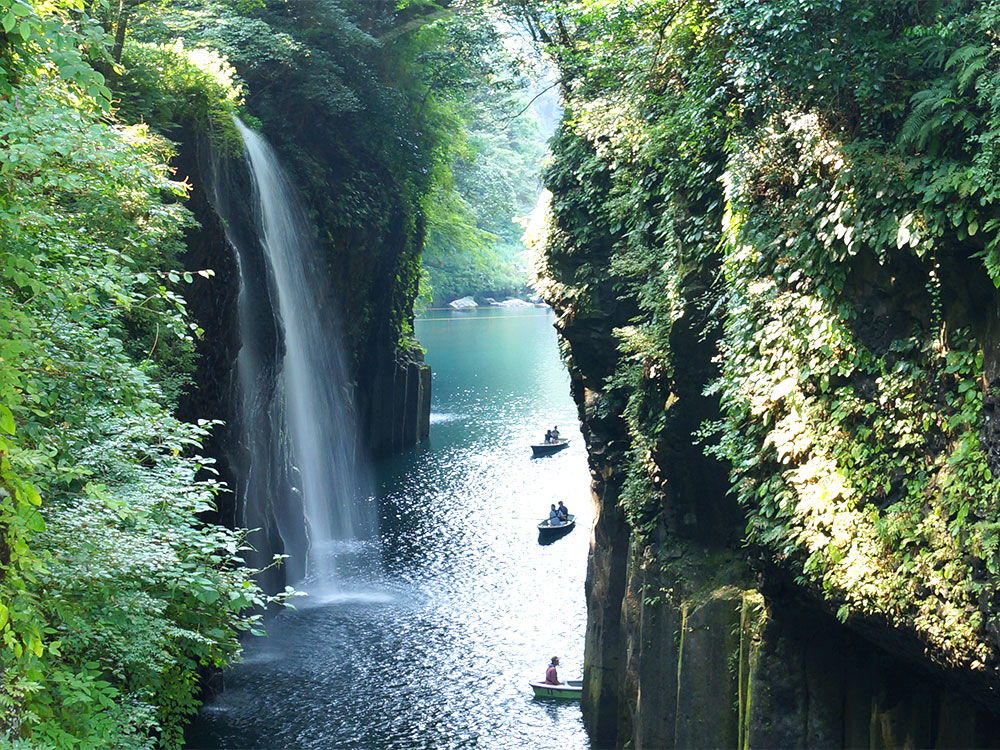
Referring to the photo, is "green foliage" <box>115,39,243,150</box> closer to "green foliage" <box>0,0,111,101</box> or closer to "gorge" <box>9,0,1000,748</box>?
"gorge" <box>9,0,1000,748</box>

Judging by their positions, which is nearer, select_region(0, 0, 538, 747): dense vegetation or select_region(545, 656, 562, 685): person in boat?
select_region(0, 0, 538, 747): dense vegetation

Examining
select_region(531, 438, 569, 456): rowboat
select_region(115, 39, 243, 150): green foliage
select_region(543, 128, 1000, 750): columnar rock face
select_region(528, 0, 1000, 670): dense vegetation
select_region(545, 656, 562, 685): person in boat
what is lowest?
select_region(545, 656, 562, 685): person in boat

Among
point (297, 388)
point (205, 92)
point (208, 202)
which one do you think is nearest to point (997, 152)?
point (208, 202)

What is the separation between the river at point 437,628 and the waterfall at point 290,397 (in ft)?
4.64

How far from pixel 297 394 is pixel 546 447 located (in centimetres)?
1449

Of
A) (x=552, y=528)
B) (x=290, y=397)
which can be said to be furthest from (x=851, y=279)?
(x=290, y=397)

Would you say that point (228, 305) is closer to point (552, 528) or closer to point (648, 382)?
point (648, 382)

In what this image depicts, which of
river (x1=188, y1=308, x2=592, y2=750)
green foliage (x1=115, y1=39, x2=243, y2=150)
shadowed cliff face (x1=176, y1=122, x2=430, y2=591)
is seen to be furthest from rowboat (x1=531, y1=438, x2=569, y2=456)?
green foliage (x1=115, y1=39, x2=243, y2=150)

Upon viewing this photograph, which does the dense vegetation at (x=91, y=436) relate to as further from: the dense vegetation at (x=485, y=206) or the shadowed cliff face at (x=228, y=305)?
the dense vegetation at (x=485, y=206)

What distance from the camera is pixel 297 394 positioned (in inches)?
1125

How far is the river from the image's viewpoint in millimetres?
18344

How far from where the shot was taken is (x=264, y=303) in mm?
23859

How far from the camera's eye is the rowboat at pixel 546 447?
40.3 meters

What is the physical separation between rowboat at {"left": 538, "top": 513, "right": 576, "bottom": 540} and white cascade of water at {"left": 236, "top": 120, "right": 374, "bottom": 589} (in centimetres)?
571
